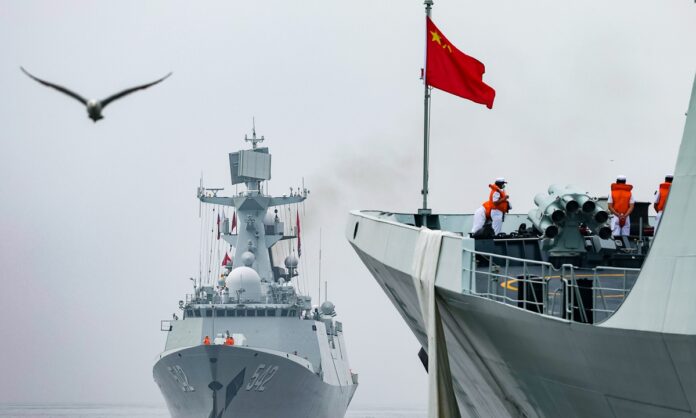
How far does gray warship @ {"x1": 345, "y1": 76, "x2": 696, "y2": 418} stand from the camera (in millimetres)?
12000

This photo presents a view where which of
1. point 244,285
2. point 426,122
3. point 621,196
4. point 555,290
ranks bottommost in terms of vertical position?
point 244,285

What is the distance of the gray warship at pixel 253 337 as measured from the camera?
52.8 metres

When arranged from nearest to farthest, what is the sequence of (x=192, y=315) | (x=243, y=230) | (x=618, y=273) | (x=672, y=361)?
(x=672, y=361) → (x=618, y=273) → (x=192, y=315) → (x=243, y=230)

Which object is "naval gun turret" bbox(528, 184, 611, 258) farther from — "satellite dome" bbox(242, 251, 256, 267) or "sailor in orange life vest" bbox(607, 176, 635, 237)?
"satellite dome" bbox(242, 251, 256, 267)

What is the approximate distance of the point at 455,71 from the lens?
23172 millimetres

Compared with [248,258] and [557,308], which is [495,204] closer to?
[557,308]

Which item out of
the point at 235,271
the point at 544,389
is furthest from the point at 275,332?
the point at 544,389

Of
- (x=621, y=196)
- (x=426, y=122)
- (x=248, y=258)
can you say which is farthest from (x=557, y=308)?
(x=248, y=258)

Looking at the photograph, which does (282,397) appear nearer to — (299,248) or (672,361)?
(299,248)

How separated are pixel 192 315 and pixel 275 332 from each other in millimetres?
4111

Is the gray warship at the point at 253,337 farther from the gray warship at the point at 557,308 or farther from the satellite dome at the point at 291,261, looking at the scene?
the gray warship at the point at 557,308

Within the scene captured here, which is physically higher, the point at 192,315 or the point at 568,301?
the point at 568,301

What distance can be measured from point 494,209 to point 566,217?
3.09 m

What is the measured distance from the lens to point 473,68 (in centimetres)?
2320
